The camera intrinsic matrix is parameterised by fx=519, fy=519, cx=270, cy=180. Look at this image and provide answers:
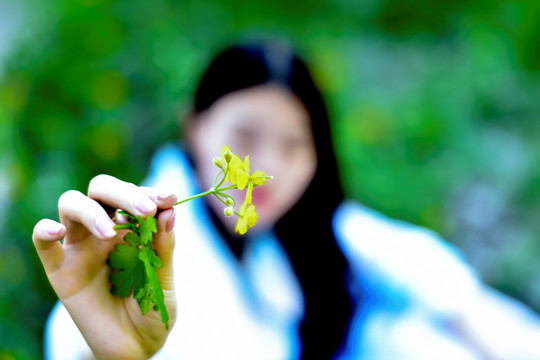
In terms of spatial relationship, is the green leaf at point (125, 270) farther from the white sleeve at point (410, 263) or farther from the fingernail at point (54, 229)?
the white sleeve at point (410, 263)

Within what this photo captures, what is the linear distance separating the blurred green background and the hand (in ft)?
2.94

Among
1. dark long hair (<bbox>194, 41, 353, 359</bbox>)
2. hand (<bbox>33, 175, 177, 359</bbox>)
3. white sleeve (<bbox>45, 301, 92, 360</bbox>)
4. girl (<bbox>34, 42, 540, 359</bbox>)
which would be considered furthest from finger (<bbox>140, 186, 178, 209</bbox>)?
dark long hair (<bbox>194, 41, 353, 359</bbox>)

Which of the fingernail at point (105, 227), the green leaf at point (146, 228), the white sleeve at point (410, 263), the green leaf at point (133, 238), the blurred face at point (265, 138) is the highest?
the fingernail at point (105, 227)

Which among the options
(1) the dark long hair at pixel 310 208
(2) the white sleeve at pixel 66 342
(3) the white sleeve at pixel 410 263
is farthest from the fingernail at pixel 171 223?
(3) the white sleeve at pixel 410 263

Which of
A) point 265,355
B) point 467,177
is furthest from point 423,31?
point 265,355

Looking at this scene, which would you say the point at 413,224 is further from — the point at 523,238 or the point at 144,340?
the point at 144,340

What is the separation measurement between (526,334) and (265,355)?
593 mm

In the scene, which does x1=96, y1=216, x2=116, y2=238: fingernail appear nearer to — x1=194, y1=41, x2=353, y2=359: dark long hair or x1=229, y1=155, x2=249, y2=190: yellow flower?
x1=229, y1=155, x2=249, y2=190: yellow flower

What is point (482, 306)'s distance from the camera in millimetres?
1251

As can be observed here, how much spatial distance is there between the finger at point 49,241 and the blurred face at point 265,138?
596 mm

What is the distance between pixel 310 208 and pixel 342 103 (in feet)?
2.13

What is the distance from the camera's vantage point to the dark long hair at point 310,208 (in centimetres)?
115

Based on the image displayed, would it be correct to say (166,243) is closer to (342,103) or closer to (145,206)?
(145,206)

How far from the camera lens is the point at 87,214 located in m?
0.47
